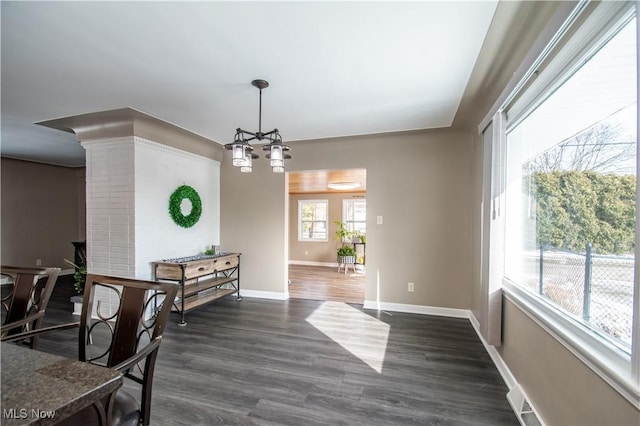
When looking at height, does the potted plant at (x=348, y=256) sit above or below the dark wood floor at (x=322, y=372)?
above

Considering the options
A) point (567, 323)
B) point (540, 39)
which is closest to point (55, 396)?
point (567, 323)

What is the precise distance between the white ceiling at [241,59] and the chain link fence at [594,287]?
59.6 inches

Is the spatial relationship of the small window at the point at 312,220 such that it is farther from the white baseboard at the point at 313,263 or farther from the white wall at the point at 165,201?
the white wall at the point at 165,201

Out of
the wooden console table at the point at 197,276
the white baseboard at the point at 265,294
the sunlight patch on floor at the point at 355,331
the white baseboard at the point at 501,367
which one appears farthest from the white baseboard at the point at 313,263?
the white baseboard at the point at 501,367

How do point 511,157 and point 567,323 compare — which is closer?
point 567,323

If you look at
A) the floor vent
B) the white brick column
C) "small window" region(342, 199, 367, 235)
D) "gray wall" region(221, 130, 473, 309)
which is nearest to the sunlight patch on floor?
"gray wall" region(221, 130, 473, 309)

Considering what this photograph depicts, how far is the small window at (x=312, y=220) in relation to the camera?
29.2 feet

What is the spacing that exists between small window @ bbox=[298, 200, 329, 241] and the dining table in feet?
26.5

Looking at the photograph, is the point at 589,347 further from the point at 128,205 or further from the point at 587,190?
the point at 128,205

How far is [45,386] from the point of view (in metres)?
0.74

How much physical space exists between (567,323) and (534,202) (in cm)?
97

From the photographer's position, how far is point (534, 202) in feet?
7.27

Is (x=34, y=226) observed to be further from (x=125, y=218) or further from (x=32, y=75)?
(x=32, y=75)

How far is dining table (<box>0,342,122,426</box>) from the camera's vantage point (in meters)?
0.64
